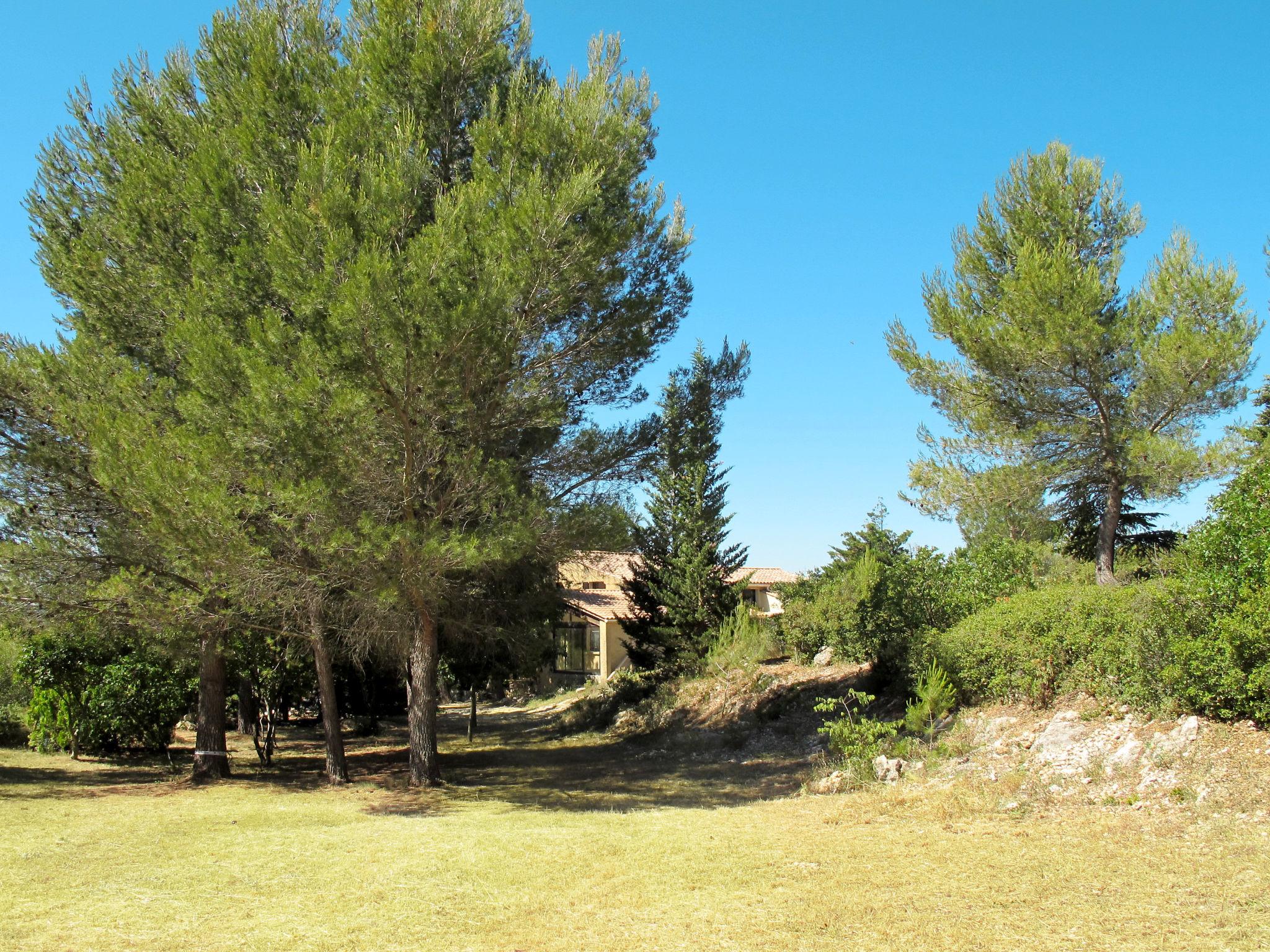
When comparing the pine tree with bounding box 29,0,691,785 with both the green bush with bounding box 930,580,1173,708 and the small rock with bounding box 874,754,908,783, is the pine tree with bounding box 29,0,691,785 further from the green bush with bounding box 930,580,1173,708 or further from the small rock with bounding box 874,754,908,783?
the green bush with bounding box 930,580,1173,708

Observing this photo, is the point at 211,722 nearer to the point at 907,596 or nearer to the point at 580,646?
the point at 907,596

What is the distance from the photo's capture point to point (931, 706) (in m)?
11.4

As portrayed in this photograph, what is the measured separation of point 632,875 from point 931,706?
6028 mm

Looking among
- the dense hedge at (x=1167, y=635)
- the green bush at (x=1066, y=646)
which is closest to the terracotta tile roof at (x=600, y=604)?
the green bush at (x=1066, y=646)

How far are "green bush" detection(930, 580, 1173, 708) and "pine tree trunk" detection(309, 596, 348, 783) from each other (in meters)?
8.91

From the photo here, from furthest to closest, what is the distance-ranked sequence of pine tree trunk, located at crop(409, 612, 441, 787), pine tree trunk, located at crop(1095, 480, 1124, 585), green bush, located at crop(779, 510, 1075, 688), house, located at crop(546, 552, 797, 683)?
house, located at crop(546, 552, 797, 683) < pine tree trunk, located at crop(1095, 480, 1124, 585) < green bush, located at crop(779, 510, 1075, 688) < pine tree trunk, located at crop(409, 612, 441, 787)

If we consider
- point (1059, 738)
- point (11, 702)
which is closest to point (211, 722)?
point (11, 702)

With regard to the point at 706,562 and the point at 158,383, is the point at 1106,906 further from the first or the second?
the point at 706,562

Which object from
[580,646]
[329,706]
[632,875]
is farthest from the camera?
[580,646]

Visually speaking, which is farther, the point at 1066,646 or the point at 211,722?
the point at 211,722

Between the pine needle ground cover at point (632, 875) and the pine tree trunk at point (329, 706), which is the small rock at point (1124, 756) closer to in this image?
the pine needle ground cover at point (632, 875)

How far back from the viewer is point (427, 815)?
10320mm

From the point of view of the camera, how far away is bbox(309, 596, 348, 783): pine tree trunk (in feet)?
40.4

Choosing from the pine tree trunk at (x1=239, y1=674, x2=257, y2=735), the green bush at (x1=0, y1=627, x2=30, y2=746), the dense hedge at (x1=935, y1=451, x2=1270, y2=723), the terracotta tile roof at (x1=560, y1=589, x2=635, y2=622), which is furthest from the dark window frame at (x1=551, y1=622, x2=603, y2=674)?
the dense hedge at (x1=935, y1=451, x2=1270, y2=723)
